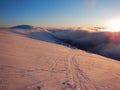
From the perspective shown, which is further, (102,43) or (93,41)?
(93,41)

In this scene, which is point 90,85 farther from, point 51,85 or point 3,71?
point 3,71

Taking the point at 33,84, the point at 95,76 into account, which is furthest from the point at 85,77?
the point at 33,84

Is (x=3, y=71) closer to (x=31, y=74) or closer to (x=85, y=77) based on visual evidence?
(x=31, y=74)

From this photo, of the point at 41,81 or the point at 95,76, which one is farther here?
the point at 95,76

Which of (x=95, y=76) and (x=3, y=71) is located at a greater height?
(x=3, y=71)

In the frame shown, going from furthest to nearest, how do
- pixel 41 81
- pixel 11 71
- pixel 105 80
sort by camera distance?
pixel 105 80, pixel 11 71, pixel 41 81

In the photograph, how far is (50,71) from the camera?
42.1ft

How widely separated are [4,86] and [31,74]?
269 centimetres

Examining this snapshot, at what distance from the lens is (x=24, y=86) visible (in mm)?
9375

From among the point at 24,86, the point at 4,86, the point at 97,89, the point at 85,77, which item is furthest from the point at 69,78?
the point at 4,86

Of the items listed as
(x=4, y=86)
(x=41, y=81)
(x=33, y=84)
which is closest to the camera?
(x=4, y=86)

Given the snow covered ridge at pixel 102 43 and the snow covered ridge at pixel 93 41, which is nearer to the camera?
the snow covered ridge at pixel 102 43

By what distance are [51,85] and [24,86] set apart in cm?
166

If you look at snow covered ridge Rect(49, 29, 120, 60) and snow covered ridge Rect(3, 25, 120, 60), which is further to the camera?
snow covered ridge Rect(3, 25, 120, 60)
